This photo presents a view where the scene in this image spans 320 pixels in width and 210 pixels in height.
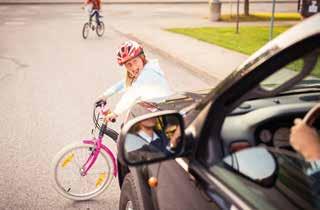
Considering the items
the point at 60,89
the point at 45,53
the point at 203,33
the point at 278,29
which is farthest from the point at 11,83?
the point at 278,29

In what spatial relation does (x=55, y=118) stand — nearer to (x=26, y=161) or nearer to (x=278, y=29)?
(x=26, y=161)

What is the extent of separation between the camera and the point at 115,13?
90.7 ft

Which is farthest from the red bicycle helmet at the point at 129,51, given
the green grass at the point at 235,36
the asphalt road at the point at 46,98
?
the green grass at the point at 235,36

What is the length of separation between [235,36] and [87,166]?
11916 millimetres

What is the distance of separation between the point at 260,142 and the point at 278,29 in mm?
16039

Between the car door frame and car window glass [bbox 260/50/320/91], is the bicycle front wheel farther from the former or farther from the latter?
car window glass [bbox 260/50/320/91]

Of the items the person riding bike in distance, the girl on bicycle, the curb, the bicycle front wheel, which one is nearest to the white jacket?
the girl on bicycle

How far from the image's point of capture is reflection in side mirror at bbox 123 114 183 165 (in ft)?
6.82

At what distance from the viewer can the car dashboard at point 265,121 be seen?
212cm

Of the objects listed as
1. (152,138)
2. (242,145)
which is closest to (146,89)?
(152,138)

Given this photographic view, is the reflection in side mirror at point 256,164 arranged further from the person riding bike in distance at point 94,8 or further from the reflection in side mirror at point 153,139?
the person riding bike in distance at point 94,8

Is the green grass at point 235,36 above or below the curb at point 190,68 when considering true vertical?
below

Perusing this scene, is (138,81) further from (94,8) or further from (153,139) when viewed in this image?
(94,8)

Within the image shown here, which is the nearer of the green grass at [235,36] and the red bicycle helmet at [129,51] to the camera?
the red bicycle helmet at [129,51]
